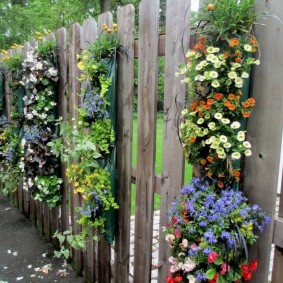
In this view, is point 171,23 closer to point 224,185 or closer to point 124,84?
point 124,84

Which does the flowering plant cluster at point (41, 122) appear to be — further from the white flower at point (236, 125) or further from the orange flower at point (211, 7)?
the white flower at point (236, 125)

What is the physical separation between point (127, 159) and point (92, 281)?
1309 millimetres

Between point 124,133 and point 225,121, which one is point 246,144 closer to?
point 225,121

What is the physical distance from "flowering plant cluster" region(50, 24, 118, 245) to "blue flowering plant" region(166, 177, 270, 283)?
84 centimetres

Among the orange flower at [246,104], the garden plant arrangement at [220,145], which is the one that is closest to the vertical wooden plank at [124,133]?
the garden plant arrangement at [220,145]

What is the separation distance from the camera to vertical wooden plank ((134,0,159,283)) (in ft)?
6.15

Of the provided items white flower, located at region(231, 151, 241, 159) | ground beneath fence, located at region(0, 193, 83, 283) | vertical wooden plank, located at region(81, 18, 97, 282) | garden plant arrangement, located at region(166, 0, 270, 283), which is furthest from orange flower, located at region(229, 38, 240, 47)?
ground beneath fence, located at region(0, 193, 83, 283)

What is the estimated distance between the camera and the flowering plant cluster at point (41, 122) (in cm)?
292

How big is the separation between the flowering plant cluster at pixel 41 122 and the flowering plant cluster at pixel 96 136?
0.86m

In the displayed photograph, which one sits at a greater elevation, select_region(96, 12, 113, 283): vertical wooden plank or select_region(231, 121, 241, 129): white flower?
select_region(231, 121, 241, 129): white flower

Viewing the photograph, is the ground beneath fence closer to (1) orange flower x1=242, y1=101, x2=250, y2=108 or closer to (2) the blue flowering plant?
(2) the blue flowering plant

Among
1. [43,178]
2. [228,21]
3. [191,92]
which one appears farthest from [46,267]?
[228,21]

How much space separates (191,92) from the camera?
4.78 ft

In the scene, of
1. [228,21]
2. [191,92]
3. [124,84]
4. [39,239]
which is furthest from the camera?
[39,239]
